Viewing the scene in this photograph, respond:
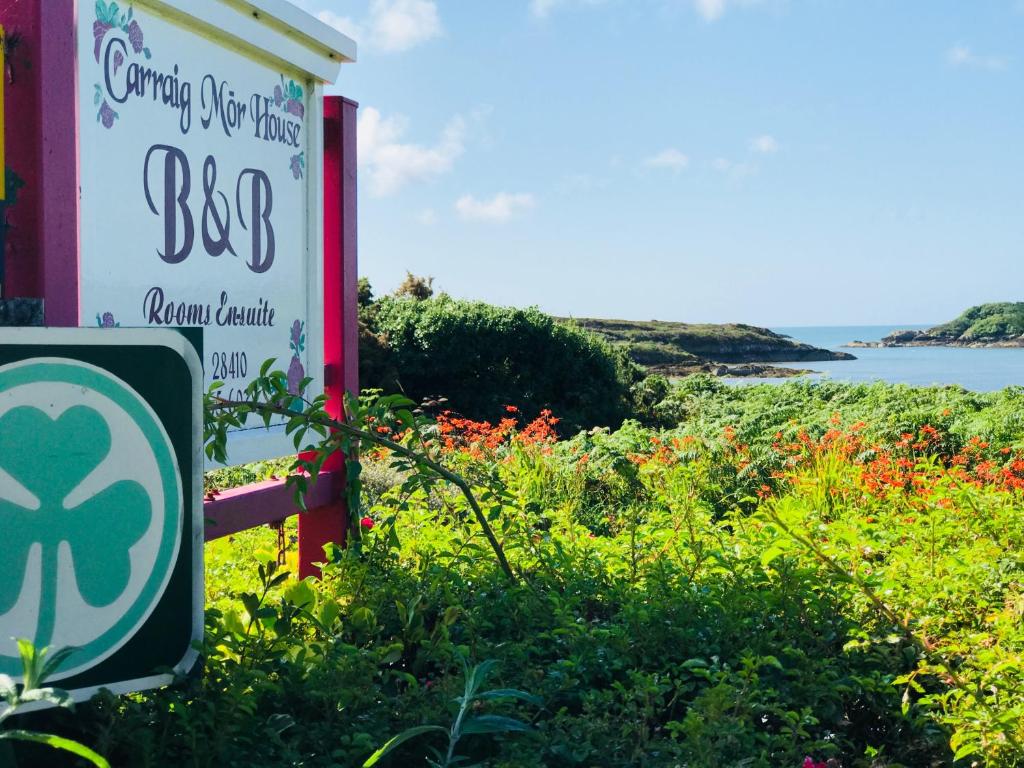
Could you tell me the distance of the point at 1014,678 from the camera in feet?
8.75

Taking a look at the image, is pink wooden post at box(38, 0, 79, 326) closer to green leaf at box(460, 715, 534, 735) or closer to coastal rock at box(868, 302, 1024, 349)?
green leaf at box(460, 715, 534, 735)

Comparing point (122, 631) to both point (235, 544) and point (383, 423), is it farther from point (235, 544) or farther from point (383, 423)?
point (235, 544)

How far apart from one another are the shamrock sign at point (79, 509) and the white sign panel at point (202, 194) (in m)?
1.36

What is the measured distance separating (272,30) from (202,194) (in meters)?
0.86

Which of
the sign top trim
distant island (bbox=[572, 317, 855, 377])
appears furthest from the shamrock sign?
distant island (bbox=[572, 317, 855, 377])

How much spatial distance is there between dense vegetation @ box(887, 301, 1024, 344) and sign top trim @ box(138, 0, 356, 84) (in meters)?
38.3

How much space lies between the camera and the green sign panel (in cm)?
188

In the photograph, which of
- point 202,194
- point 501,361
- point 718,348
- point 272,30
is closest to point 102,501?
point 202,194

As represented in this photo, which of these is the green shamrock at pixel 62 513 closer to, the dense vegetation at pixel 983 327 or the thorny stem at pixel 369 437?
the thorny stem at pixel 369 437

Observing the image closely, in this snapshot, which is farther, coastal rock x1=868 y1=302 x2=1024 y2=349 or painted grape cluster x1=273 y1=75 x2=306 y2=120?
coastal rock x1=868 y1=302 x2=1024 y2=349

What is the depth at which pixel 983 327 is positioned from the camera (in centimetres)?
3925

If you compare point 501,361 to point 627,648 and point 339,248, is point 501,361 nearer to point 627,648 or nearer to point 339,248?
point 339,248

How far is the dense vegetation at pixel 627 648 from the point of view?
2256 mm

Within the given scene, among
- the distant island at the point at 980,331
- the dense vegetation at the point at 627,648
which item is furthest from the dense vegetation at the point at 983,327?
the dense vegetation at the point at 627,648
